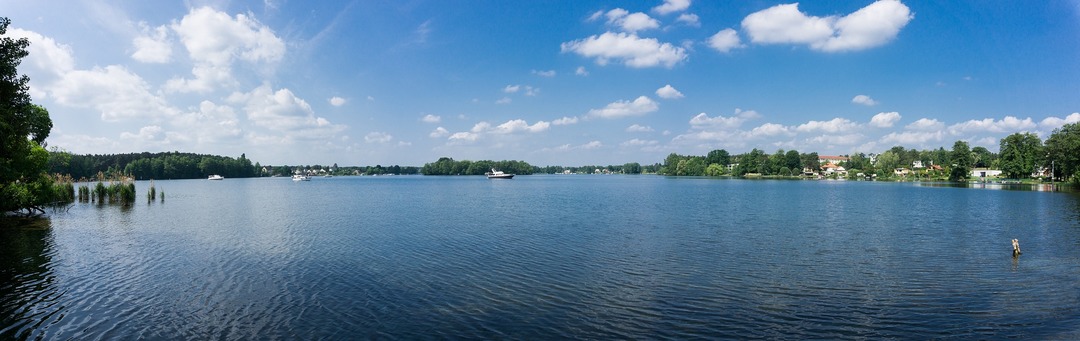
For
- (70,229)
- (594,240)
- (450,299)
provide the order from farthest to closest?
1. (70,229)
2. (594,240)
3. (450,299)

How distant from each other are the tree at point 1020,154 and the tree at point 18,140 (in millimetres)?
148537

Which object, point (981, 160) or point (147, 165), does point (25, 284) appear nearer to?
point (147, 165)

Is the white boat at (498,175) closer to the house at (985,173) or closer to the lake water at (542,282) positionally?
the house at (985,173)

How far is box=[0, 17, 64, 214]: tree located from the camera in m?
19.8

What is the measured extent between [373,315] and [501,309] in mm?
3232

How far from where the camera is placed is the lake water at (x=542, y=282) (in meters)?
11.6

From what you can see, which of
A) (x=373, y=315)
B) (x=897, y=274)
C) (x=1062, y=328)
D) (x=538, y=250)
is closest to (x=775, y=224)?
(x=897, y=274)

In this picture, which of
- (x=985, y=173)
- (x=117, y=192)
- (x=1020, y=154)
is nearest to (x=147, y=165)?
(x=117, y=192)

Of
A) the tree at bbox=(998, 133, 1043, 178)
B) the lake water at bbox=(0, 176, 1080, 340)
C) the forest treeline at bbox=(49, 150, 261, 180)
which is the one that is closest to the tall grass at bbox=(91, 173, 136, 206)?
the lake water at bbox=(0, 176, 1080, 340)

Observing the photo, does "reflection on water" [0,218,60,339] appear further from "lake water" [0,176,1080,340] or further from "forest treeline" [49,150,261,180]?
"forest treeline" [49,150,261,180]

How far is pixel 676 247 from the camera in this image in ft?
74.4

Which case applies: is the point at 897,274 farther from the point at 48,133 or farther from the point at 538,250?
the point at 48,133

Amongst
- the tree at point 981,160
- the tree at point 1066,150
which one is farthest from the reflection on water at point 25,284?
the tree at point 981,160

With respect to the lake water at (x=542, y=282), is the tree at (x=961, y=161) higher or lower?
higher
